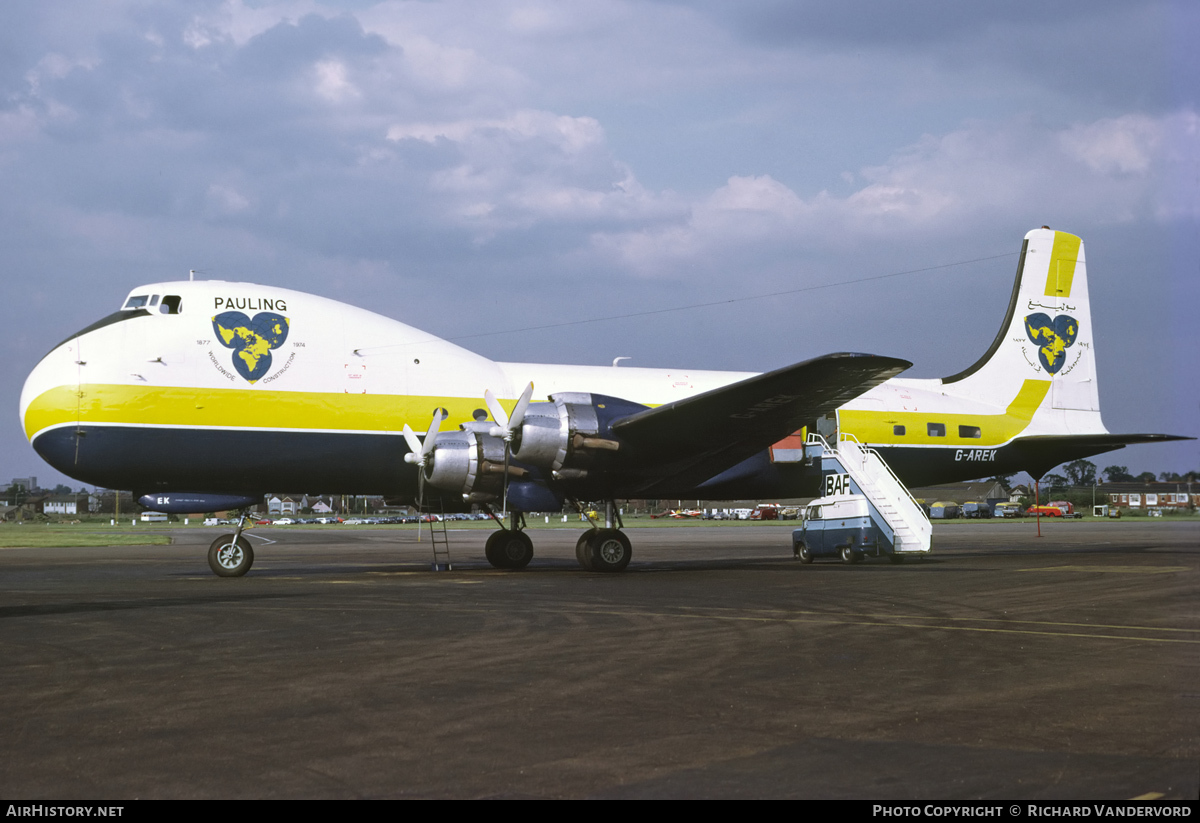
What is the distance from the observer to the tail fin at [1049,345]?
2734 cm

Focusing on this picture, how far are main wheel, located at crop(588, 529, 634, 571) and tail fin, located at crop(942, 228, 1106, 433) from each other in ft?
37.7

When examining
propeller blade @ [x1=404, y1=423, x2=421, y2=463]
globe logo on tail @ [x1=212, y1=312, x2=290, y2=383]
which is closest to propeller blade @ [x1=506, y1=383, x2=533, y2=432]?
propeller blade @ [x1=404, y1=423, x2=421, y2=463]

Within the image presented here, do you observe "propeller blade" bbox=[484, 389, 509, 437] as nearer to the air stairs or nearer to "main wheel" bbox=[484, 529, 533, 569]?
"main wheel" bbox=[484, 529, 533, 569]

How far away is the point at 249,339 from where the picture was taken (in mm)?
19844

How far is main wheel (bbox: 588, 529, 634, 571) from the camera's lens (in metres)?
20.1

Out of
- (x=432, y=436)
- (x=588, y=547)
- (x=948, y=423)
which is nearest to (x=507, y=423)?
(x=432, y=436)

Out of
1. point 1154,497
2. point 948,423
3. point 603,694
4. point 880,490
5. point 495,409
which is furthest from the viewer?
point 1154,497

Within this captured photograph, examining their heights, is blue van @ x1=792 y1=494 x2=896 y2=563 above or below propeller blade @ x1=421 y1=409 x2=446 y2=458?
below

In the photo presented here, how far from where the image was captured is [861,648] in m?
9.53

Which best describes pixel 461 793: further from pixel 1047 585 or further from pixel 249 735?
pixel 1047 585

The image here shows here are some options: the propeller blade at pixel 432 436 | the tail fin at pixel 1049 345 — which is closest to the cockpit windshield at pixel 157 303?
the propeller blade at pixel 432 436

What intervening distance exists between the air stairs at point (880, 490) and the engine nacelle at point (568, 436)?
21.1 ft

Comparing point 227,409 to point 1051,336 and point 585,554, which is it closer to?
point 585,554

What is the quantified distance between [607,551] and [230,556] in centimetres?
725
